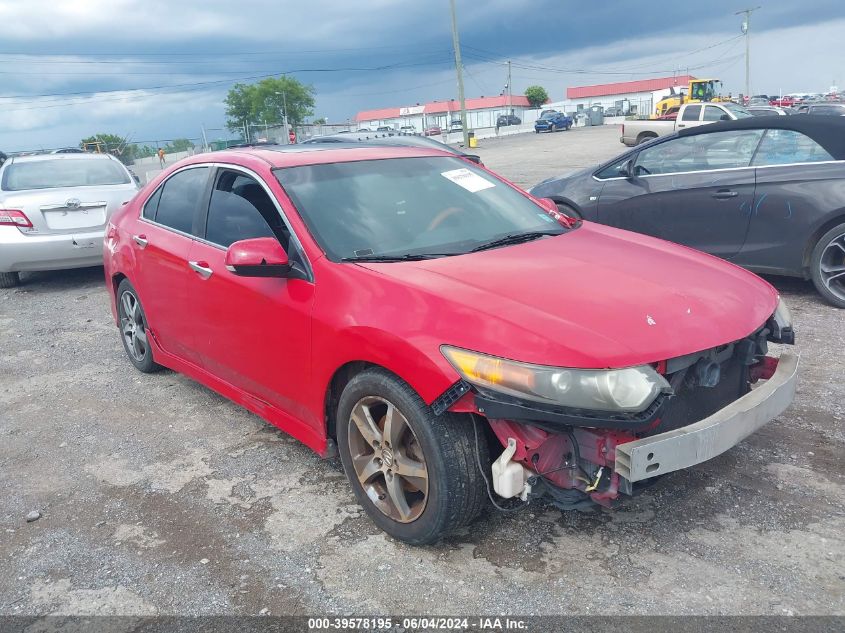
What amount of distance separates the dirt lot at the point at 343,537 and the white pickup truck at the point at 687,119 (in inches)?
699

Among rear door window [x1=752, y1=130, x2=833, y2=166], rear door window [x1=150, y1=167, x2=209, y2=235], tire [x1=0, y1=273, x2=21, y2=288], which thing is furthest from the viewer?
tire [x1=0, y1=273, x2=21, y2=288]

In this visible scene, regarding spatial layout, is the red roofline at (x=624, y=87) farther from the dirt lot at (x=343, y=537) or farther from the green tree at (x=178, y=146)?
the dirt lot at (x=343, y=537)

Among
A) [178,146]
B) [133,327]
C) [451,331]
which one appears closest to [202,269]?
[133,327]

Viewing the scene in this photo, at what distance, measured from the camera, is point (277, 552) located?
2.99m

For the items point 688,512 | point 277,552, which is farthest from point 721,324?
point 277,552

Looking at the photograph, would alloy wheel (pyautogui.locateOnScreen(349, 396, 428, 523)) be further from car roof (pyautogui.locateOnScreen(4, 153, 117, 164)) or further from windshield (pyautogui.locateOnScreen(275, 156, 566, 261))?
car roof (pyautogui.locateOnScreen(4, 153, 117, 164))

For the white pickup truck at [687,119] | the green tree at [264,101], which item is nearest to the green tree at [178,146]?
the white pickup truck at [687,119]

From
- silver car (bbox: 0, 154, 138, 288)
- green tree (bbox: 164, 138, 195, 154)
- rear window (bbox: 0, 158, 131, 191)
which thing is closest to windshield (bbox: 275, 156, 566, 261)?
silver car (bbox: 0, 154, 138, 288)

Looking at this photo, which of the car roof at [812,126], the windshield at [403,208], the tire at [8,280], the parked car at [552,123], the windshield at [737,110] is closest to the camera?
the windshield at [403,208]

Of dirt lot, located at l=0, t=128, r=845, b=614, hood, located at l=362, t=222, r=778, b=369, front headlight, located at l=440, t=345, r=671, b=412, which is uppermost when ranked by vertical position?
hood, located at l=362, t=222, r=778, b=369

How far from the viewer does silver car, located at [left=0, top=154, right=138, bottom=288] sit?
7785 mm

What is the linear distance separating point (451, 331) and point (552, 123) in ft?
181

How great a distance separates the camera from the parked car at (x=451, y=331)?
2512mm

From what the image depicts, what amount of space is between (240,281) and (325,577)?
154 cm
